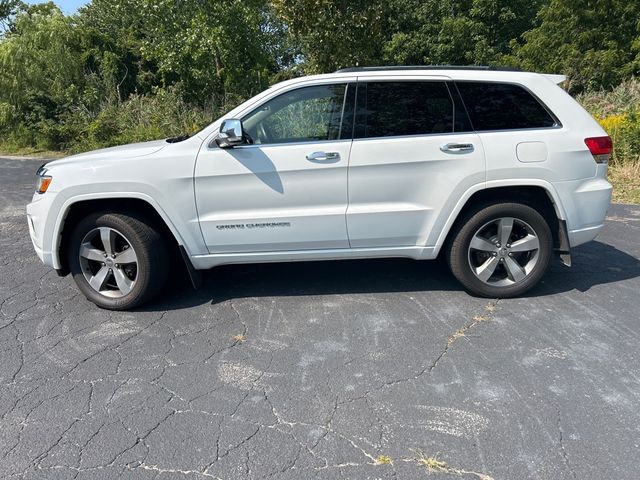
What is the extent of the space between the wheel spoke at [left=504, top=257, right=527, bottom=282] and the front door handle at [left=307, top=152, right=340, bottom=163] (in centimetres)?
167

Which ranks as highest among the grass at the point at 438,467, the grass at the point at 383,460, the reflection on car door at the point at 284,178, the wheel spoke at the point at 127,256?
the reflection on car door at the point at 284,178

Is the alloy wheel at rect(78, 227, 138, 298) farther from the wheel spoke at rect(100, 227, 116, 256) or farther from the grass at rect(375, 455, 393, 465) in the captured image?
the grass at rect(375, 455, 393, 465)

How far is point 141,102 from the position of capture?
16641 mm

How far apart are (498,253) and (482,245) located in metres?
0.15

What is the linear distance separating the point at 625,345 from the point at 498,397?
3.97 ft

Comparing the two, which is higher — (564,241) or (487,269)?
(564,241)

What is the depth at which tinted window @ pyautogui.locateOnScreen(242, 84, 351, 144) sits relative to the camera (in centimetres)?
412

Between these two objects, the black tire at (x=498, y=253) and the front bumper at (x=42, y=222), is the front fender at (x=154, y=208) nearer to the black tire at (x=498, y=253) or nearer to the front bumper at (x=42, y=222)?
the front bumper at (x=42, y=222)

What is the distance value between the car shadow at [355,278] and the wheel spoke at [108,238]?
1.96 feet

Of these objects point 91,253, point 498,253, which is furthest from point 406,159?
point 91,253

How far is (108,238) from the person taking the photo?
165 inches

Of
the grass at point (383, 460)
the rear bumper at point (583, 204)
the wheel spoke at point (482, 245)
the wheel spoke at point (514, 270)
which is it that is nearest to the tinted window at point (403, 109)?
the wheel spoke at point (482, 245)

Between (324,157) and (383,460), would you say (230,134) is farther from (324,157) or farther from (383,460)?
(383,460)

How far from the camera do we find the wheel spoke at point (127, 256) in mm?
4207
